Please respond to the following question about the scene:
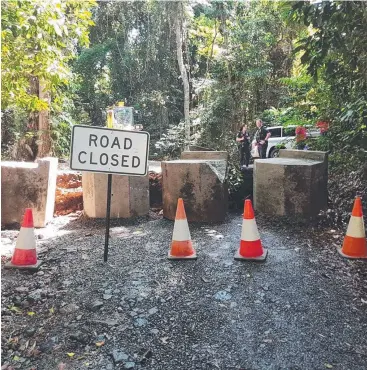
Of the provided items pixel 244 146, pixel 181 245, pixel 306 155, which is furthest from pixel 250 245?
pixel 244 146

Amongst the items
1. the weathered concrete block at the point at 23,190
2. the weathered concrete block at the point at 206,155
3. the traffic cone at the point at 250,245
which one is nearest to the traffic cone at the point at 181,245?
the traffic cone at the point at 250,245

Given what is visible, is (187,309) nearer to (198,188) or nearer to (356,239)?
(356,239)

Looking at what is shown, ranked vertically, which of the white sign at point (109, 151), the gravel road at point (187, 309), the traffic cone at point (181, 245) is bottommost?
the gravel road at point (187, 309)

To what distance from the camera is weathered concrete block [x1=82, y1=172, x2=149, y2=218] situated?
5914mm

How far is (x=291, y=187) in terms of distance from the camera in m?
5.49

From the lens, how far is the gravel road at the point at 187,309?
2.49 meters

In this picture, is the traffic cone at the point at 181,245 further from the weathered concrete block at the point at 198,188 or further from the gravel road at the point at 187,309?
the weathered concrete block at the point at 198,188

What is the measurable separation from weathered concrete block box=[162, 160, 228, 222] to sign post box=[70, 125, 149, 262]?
1.58m

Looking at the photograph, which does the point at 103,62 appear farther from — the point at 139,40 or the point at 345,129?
the point at 345,129

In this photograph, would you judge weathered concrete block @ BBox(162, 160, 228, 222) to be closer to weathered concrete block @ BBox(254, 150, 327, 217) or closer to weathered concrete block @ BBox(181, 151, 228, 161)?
weathered concrete block @ BBox(254, 150, 327, 217)

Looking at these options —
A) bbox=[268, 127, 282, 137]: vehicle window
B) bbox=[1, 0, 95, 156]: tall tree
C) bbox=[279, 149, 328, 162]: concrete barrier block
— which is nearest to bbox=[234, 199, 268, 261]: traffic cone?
bbox=[279, 149, 328, 162]: concrete barrier block

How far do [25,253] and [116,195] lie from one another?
2064 mm

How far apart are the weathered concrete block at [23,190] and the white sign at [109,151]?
1.96 m

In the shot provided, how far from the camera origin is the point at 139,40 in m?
18.0
